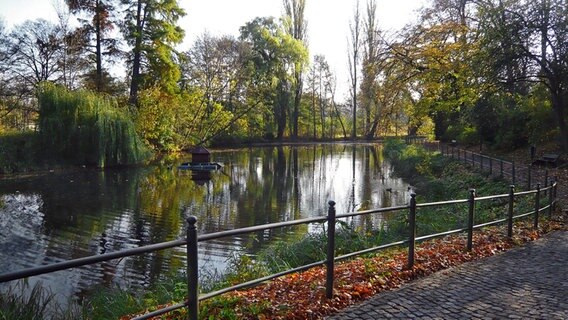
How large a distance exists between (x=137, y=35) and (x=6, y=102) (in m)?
11.5

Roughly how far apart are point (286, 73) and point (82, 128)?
120 ft

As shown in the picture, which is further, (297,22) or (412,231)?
(297,22)

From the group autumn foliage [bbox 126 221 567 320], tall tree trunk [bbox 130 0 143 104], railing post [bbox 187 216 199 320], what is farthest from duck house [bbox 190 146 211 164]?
railing post [bbox 187 216 199 320]

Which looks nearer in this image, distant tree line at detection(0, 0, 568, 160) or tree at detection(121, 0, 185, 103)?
distant tree line at detection(0, 0, 568, 160)

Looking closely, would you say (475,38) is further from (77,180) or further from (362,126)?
(362,126)

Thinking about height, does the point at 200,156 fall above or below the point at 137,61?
below

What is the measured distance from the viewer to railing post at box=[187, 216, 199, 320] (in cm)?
335

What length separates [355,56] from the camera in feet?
225

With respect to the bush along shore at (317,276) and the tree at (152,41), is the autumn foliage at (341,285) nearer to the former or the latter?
the bush along shore at (317,276)

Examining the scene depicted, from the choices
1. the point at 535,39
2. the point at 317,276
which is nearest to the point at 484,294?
the point at 317,276

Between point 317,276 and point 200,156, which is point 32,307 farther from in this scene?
point 200,156

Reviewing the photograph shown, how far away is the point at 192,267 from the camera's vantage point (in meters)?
3.43

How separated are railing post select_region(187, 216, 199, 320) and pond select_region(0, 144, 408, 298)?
420cm

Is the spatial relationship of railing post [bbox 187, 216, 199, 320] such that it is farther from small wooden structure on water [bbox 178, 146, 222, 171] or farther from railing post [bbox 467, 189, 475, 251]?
small wooden structure on water [bbox 178, 146, 222, 171]
